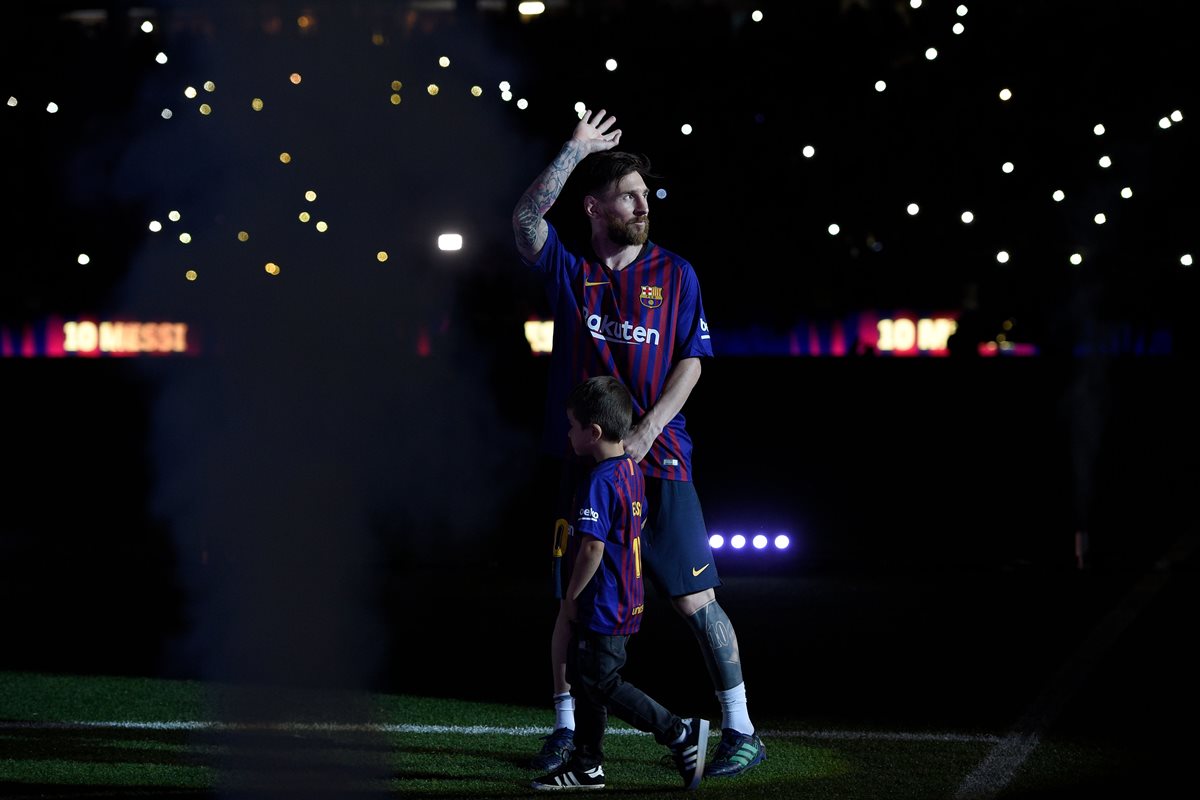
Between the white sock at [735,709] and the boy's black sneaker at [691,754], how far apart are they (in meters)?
0.42

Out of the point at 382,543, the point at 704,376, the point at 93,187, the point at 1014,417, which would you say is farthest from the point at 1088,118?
the point at 93,187

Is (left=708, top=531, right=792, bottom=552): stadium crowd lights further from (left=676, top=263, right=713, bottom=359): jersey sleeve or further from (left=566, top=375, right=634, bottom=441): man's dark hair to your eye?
(left=566, top=375, right=634, bottom=441): man's dark hair

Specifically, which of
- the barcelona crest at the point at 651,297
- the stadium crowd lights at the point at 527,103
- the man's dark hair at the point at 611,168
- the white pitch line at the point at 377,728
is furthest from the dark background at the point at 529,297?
the man's dark hair at the point at 611,168

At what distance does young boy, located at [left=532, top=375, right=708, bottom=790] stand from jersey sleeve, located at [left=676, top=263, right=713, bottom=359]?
1.57 feet

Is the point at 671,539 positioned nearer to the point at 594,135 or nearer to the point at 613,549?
the point at 613,549

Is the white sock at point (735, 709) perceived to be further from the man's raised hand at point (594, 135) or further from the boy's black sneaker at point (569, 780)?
the man's raised hand at point (594, 135)

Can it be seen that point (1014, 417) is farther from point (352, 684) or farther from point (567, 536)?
point (567, 536)

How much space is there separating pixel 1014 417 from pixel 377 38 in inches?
233

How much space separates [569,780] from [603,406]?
3.54 feet

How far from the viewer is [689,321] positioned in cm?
510

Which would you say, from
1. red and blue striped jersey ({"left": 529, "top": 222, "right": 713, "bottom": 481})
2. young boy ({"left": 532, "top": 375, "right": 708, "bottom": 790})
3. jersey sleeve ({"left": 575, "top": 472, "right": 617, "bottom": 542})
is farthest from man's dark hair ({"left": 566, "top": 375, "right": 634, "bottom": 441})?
red and blue striped jersey ({"left": 529, "top": 222, "right": 713, "bottom": 481})

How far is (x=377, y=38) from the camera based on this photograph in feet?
42.9

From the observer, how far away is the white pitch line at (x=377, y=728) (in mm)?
5531

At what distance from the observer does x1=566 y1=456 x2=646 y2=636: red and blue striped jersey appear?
15.0 ft
